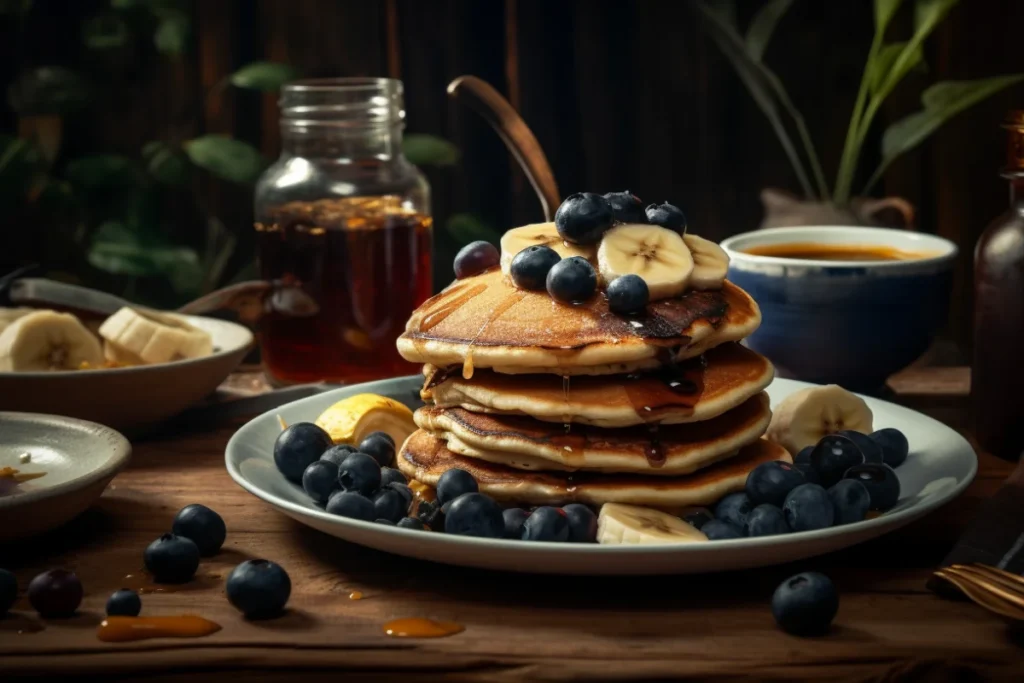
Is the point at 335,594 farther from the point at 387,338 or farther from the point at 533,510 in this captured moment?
the point at 387,338

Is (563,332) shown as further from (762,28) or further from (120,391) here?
(762,28)

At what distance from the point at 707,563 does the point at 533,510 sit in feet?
0.67

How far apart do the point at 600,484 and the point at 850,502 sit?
23 cm

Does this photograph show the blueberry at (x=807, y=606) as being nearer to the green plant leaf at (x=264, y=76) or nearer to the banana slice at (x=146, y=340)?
the banana slice at (x=146, y=340)

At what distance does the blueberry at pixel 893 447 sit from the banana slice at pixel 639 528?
30cm

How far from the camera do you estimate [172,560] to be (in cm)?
108

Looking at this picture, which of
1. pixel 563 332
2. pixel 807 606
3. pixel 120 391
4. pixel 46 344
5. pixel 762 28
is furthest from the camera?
pixel 762 28

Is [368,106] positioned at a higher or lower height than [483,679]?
higher

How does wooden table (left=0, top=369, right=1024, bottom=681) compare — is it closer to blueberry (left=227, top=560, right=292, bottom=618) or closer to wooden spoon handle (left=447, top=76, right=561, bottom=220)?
blueberry (left=227, top=560, right=292, bottom=618)

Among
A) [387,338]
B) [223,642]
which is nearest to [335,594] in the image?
[223,642]

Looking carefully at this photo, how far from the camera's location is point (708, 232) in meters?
2.86

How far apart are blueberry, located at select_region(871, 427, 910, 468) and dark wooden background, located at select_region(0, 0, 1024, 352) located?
5.22 ft

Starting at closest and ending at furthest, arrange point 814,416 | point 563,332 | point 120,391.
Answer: point 563,332
point 814,416
point 120,391

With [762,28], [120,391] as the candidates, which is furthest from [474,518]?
[762,28]
